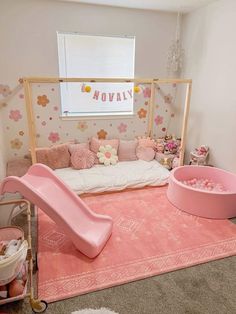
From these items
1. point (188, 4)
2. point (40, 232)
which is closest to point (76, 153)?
point (40, 232)

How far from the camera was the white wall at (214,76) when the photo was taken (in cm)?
299

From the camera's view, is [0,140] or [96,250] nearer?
[96,250]

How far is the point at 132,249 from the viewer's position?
2.10 meters

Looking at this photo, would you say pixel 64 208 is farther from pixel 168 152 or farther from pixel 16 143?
pixel 168 152

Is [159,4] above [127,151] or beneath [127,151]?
above

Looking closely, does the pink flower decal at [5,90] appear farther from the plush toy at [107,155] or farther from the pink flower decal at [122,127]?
the pink flower decal at [122,127]

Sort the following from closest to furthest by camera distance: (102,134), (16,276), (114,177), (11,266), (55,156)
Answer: (11,266) < (16,276) < (114,177) < (55,156) < (102,134)

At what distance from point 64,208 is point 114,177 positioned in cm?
112

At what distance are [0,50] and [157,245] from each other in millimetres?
3072

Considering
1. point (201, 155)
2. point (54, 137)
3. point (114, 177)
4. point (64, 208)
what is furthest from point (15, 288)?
point (201, 155)

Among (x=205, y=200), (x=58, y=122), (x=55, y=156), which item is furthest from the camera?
(x=58, y=122)

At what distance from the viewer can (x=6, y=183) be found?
6.39 feet

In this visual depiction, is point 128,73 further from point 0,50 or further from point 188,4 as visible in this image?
point 0,50

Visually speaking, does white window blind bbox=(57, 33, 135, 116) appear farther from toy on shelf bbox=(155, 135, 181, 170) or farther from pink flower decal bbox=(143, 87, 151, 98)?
toy on shelf bbox=(155, 135, 181, 170)
